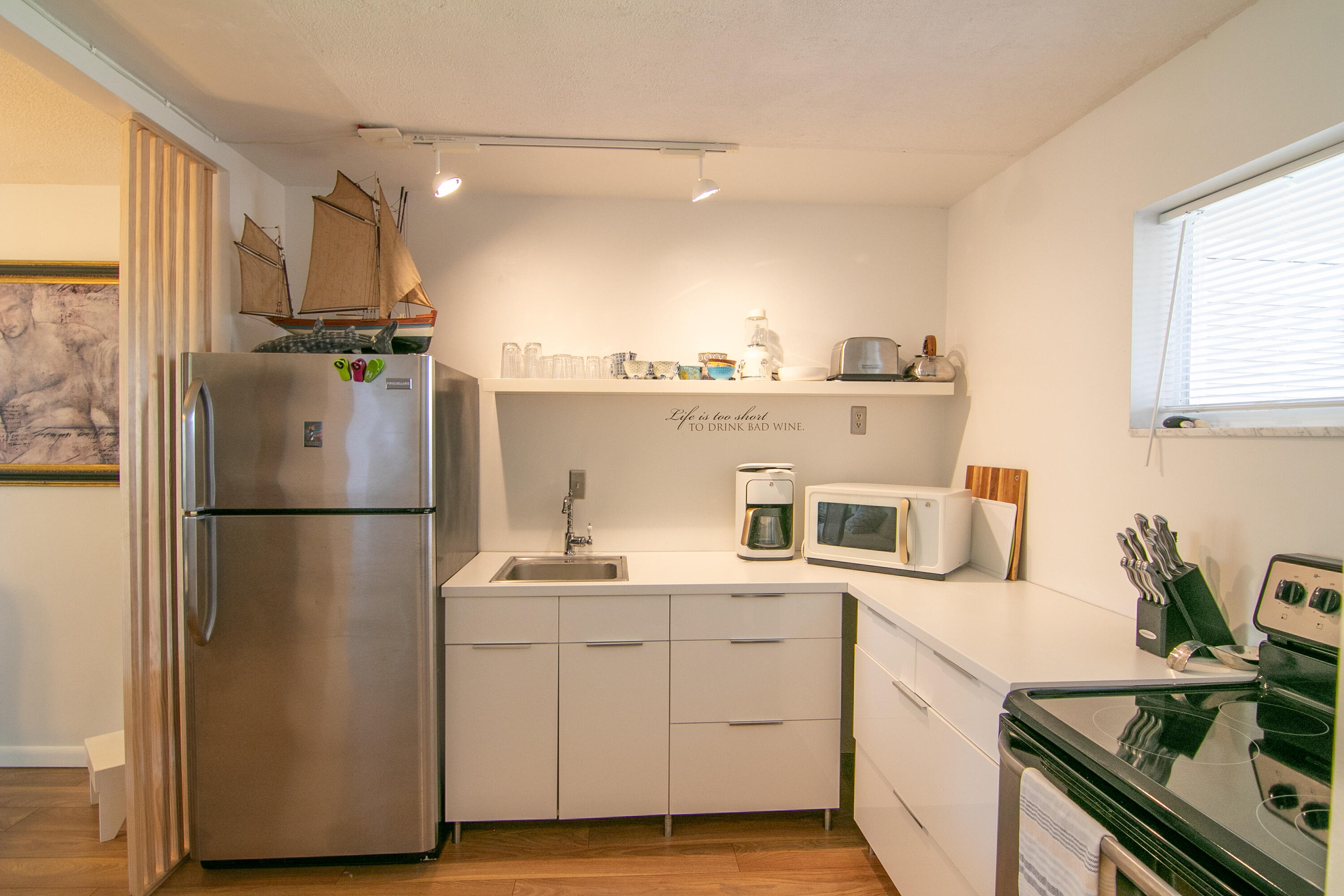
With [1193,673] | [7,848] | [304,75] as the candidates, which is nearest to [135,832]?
[7,848]

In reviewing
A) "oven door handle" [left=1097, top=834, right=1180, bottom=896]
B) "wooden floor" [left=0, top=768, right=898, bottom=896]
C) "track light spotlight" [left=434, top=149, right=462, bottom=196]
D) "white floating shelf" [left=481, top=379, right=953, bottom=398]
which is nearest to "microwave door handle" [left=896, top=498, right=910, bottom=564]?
"white floating shelf" [left=481, top=379, right=953, bottom=398]

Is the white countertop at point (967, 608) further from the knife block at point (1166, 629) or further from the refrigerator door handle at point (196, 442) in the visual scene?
the refrigerator door handle at point (196, 442)

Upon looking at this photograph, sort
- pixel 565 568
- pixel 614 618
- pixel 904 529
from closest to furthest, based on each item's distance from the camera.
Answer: pixel 614 618
pixel 904 529
pixel 565 568

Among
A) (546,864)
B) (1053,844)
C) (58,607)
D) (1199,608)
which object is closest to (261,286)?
(58,607)

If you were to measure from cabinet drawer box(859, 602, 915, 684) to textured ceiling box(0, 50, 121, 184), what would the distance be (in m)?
2.84

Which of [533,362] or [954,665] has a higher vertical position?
[533,362]

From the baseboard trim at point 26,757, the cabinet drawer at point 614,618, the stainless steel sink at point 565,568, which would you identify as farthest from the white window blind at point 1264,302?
the baseboard trim at point 26,757

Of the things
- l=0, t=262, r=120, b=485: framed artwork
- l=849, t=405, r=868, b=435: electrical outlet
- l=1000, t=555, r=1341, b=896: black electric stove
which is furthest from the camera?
l=849, t=405, r=868, b=435: electrical outlet

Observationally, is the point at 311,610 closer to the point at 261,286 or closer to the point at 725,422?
the point at 261,286

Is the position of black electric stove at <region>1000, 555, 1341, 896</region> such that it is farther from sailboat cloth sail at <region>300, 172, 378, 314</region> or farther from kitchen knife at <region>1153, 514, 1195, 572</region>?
sailboat cloth sail at <region>300, 172, 378, 314</region>

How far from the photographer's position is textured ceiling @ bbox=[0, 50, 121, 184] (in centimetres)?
192

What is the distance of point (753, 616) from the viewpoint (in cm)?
234

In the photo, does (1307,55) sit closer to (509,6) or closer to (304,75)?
(509,6)

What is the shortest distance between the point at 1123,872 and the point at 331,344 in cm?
232
